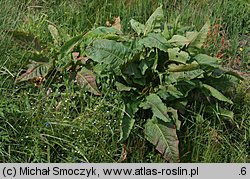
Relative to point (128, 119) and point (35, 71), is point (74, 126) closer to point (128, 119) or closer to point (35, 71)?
point (128, 119)

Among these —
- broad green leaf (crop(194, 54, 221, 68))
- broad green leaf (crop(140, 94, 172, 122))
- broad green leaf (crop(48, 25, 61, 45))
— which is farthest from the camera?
broad green leaf (crop(48, 25, 61, 45))

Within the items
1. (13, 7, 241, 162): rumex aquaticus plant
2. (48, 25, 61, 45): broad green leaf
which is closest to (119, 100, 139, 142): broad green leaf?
(13, 7, 241, 162): rumex aquaticus plant

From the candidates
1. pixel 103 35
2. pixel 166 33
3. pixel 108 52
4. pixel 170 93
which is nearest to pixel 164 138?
pixel 170 93

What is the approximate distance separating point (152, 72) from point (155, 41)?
0.28 m

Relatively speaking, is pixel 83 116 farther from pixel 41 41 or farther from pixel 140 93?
pixel 41 41

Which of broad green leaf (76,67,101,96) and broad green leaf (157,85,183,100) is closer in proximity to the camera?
broad green leaf (157,85,183,100)

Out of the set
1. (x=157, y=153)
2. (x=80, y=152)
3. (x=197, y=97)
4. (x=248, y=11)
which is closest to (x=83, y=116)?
(x=80, y=152)

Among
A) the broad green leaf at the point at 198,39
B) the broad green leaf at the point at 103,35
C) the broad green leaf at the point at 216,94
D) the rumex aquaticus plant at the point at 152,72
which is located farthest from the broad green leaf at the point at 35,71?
the broad green leaf at the point at 216,94

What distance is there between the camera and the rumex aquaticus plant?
423cm

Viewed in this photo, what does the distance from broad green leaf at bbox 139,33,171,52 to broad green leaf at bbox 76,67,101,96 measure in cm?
49

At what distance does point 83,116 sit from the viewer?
424 cm

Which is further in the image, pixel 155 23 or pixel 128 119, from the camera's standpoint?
pixel 155 23

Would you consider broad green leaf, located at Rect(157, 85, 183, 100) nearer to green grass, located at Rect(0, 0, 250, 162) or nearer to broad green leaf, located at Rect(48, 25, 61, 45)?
green grass, located at Rect(0, 0, 250, 162)

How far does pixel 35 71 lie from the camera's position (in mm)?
4531
